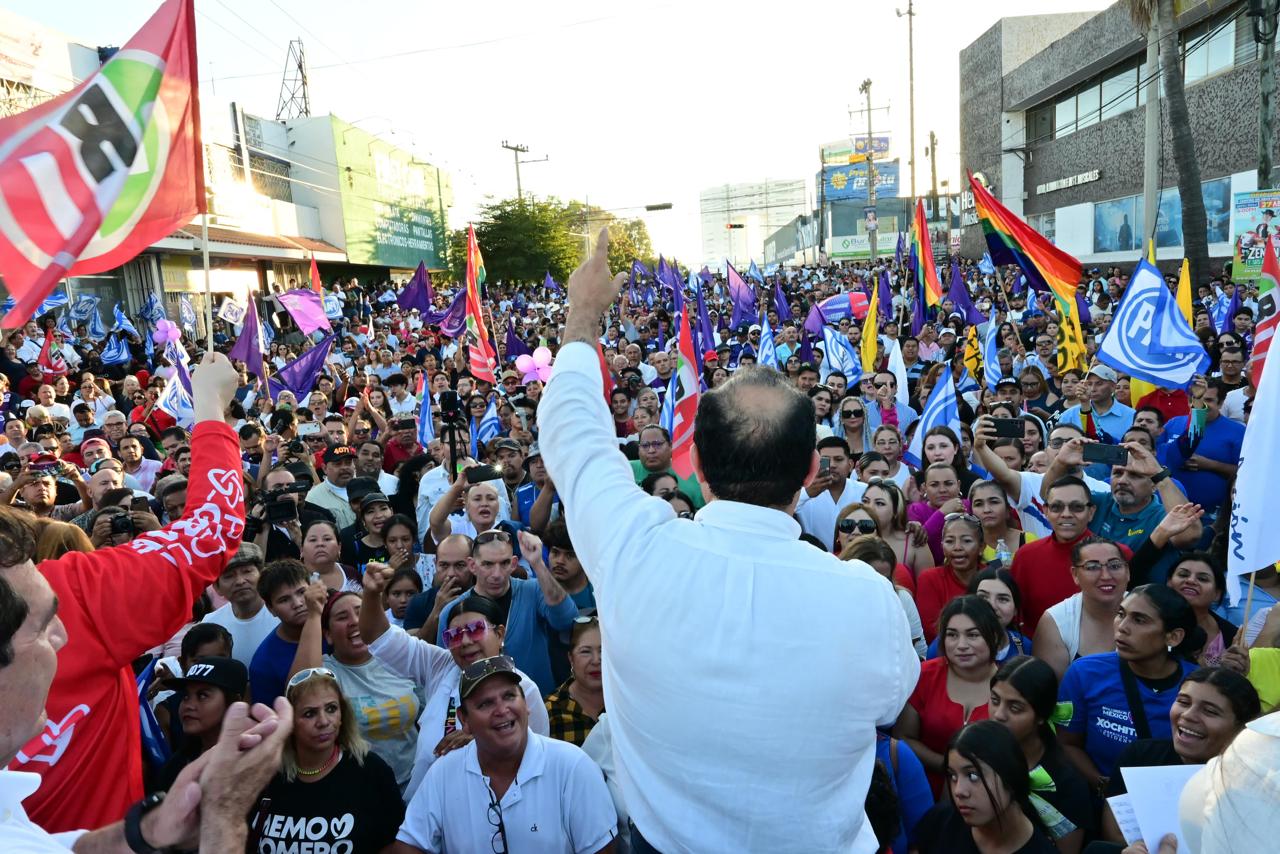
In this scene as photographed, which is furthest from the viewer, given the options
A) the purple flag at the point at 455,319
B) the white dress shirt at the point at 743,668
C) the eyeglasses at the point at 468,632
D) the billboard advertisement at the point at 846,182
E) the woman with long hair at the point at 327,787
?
the billboard advertisement at the point at 846,182

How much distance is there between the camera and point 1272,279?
6.61 m

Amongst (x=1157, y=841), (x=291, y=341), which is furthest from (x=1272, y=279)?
(x=291, y=341)

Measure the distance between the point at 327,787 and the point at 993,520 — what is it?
3.84 m

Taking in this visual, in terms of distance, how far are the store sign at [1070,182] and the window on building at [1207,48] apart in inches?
223

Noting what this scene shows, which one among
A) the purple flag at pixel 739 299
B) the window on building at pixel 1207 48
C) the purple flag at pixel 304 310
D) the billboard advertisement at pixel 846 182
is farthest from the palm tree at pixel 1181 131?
the billboard advertisement at pixel 846 182

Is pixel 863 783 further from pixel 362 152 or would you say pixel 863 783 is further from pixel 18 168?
pixel 362 152

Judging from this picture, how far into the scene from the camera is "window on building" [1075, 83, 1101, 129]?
108 feet

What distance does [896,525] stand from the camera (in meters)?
5.66

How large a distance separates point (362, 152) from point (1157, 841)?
138ft

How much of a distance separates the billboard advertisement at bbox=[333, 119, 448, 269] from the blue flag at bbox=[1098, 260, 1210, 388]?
34356 millimetres

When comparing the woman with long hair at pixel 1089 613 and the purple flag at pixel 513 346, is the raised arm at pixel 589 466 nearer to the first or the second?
the woman with long hair at pixel 1089 613

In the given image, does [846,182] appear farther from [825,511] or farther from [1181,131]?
[825,511]

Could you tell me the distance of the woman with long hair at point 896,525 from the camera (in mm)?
5438

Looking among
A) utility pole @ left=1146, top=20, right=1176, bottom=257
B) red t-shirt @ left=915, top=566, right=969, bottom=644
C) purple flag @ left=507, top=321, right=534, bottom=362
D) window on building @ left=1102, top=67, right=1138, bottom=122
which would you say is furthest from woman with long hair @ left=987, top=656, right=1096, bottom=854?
window on building @ left=1102, top=67, right=1138, bottom=122
